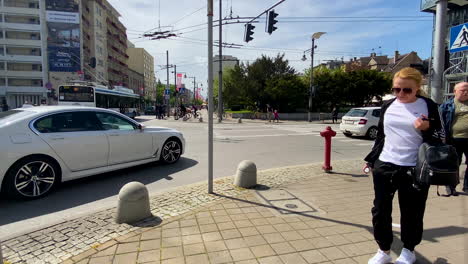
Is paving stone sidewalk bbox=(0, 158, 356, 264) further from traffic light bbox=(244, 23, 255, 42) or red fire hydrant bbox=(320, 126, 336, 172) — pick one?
traffic light bbox=(244, 23, 255, 42)

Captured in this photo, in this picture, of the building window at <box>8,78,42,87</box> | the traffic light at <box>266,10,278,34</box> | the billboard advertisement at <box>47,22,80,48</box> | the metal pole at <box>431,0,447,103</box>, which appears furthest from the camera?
the building window at <box>8,78,42,87</box>

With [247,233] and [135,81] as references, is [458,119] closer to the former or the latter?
[247,233]

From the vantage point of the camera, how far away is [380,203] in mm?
2555

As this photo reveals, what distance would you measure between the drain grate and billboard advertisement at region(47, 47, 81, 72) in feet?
152

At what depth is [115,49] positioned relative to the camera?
74000 millimetres

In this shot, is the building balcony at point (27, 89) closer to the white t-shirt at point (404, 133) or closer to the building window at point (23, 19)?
the building window at point (23, 19)

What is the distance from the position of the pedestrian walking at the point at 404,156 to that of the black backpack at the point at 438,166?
0.13 meters

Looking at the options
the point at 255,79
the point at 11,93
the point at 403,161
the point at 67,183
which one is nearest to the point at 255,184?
the point at 403,161

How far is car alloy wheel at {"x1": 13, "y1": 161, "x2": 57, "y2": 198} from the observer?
167 inches

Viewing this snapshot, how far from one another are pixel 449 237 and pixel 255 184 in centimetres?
282

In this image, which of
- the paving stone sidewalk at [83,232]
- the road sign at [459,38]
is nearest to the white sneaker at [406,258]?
the paving stone sidewalk at [83,232]

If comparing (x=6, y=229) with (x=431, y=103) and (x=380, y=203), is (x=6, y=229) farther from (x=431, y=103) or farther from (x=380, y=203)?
A: (x=431, y=103)

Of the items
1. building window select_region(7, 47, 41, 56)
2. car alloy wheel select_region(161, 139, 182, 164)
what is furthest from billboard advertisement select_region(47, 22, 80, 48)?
car alloy wheel select_region(161, 139, 182, 164)

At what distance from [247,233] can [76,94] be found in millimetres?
20743
